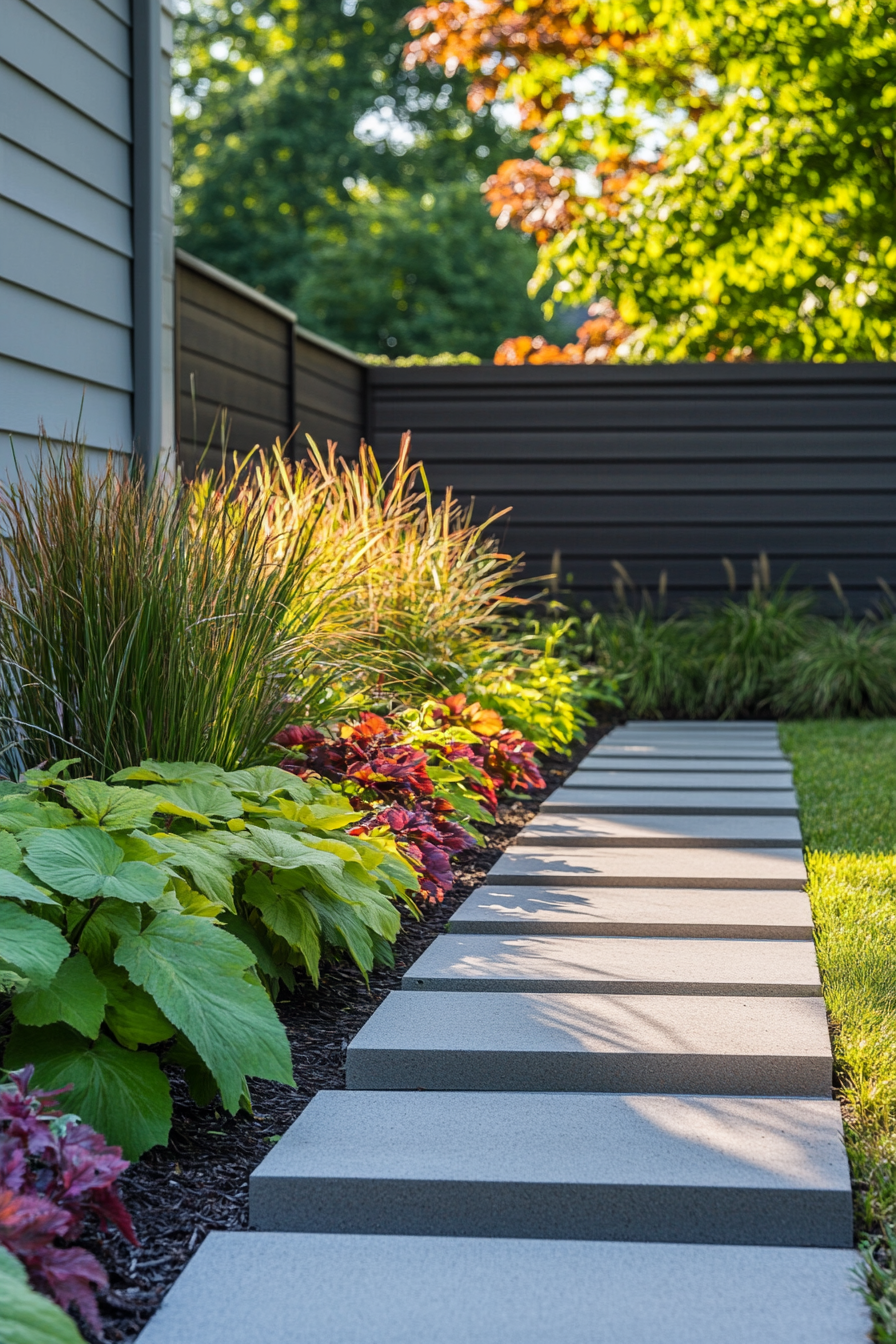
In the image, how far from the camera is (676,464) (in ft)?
24.0

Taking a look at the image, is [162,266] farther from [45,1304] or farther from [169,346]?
[45,1304]

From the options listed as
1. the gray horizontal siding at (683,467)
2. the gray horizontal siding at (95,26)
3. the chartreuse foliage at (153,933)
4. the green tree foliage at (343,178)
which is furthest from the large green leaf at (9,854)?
the green tree foliage at (343,178)

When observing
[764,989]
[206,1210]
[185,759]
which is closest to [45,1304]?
[206,1210]

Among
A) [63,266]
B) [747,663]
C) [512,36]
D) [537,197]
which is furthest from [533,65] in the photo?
[63,266]

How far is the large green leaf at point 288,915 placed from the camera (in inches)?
75.5

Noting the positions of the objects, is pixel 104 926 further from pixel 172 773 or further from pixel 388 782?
pixel 388 782

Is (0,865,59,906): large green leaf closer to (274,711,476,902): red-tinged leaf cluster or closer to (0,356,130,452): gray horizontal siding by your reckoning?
(274,711,476,902): red-tinged leaf cluster

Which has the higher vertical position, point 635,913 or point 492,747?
point 492,747

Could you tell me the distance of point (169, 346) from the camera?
4117 mm

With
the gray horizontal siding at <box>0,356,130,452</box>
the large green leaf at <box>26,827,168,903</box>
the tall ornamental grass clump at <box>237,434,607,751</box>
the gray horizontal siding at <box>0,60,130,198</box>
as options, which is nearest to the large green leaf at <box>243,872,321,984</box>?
the large green leaf at <box>26,827,168,903</box>

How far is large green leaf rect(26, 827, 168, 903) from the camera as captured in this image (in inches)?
60.2

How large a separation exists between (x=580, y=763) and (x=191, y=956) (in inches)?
130

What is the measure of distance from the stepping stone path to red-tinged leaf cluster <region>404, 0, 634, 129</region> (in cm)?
948

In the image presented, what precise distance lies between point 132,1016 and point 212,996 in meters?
0.16
